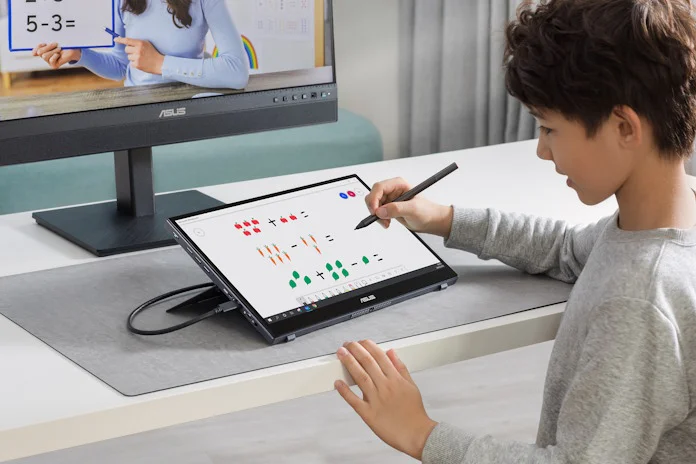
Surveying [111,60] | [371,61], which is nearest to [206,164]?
[371,61]

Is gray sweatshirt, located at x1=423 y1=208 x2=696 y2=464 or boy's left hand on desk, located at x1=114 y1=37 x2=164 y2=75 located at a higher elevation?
boy's left hand on desk, located at x1=114 y1=37 x2=164 y2=75

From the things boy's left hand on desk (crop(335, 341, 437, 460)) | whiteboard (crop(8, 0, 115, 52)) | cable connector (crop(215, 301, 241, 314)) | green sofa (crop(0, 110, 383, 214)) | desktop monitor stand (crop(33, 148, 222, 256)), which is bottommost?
green sofa (crop(0, 110, 383, 214))

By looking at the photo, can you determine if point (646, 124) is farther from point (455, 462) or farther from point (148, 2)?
point (148, 2)

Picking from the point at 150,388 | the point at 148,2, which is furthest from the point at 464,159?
the point at 150,388

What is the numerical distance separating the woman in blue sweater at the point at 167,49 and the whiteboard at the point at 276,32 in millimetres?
14

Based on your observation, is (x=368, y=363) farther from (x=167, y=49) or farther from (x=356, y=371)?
(x=167, y=49)

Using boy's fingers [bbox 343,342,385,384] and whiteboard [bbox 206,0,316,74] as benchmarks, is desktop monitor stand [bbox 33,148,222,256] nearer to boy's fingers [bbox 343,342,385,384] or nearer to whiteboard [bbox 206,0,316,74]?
whiteboard [bbox 206,0,316,74]

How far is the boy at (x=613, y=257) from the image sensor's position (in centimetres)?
86

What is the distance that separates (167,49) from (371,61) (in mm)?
1850

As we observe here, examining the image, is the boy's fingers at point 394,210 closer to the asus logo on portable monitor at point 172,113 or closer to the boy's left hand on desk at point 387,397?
the boy's left hand on desk at point 387,397

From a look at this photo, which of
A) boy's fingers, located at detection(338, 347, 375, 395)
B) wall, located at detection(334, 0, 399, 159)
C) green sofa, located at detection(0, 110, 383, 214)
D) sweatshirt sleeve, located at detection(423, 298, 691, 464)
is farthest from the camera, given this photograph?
wall, located at detection(334, 0, 399, 159)

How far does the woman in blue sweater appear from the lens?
1275mm

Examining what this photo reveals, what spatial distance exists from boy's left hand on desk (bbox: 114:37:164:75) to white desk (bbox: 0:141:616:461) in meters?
0.24

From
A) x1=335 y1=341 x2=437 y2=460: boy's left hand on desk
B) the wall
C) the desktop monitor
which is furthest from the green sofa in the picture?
x1=335 y1=341 x2=437 y2=460: boy's left hand on desk
